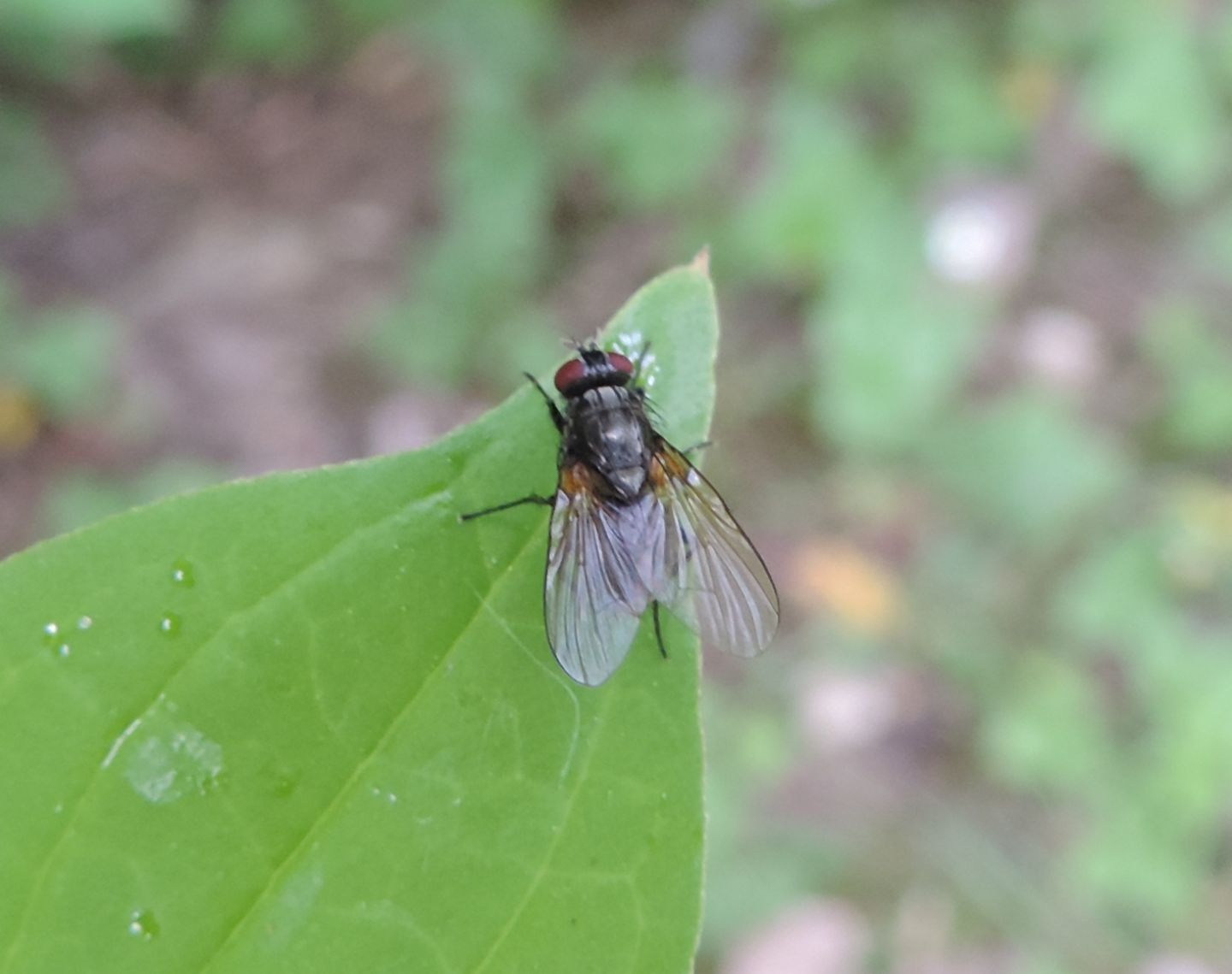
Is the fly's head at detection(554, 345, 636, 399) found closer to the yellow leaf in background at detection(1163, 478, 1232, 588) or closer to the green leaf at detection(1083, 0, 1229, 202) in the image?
the yellow leaf in background at detection(1163, 478, 1232, 588)

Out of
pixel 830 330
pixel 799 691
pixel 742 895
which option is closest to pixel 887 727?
pixel 799 691

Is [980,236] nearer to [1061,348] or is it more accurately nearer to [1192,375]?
[1061,348]

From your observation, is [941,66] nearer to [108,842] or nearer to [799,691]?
[799,691]

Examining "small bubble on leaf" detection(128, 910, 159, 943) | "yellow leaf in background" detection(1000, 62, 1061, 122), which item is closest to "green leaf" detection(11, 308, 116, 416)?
"small bubble on leaf" detection(128, 910, 159, 943)

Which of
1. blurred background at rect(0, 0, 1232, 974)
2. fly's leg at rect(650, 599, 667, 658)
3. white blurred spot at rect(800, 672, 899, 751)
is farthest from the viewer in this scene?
white blurred spot at rect(800, 672, 899, 751)

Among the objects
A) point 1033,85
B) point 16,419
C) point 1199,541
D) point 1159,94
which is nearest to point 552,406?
point 1199,541

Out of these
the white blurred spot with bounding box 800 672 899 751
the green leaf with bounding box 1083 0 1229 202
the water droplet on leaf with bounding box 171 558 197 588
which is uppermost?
the green leaf with bounding box 1083 0 1229 202
